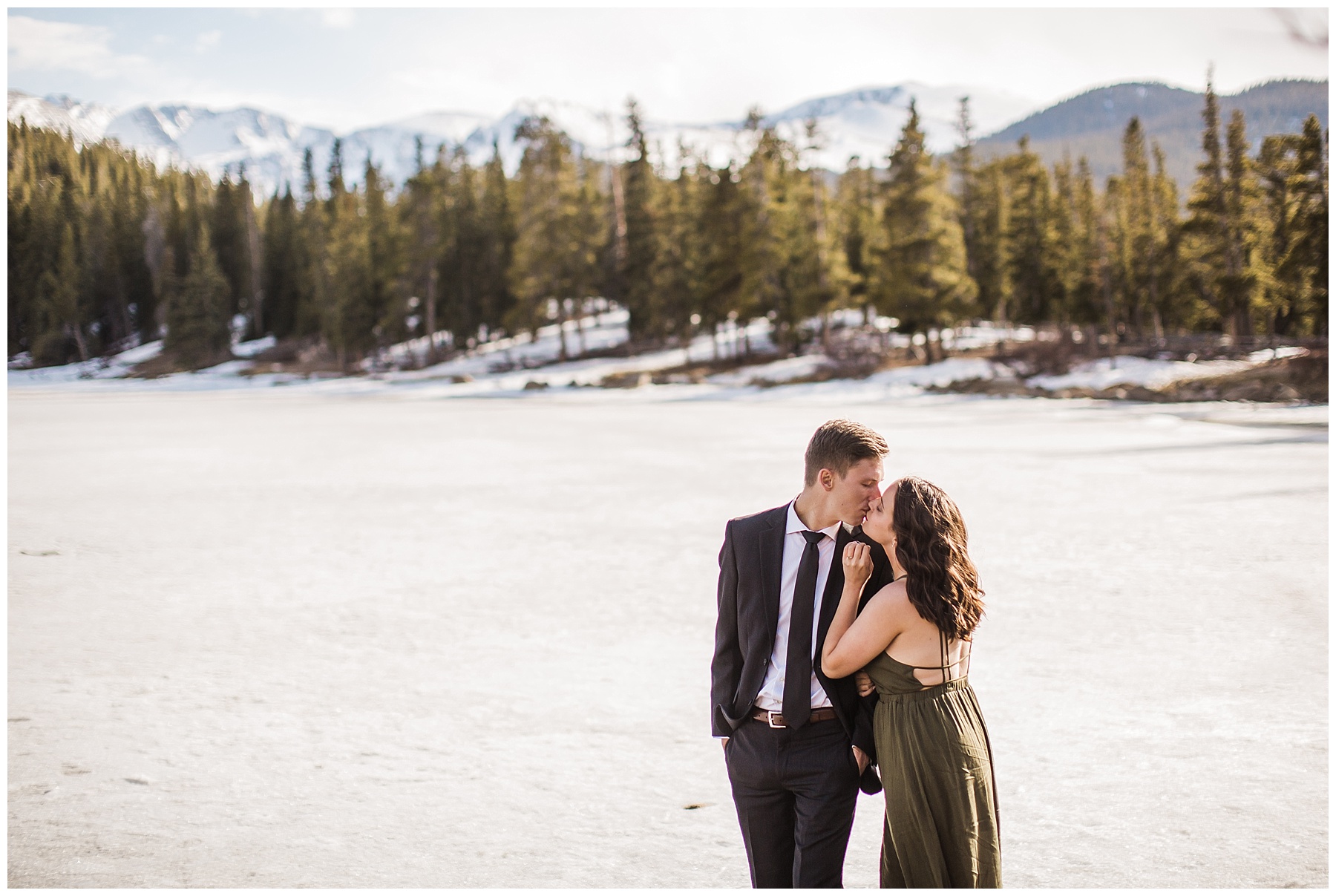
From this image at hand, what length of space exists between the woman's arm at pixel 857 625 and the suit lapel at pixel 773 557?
20 cm

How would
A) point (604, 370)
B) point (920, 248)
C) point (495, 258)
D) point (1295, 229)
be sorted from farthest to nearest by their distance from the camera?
point (495, 258) → point (604, 370) → point (920, 248) → point (1295, 229)

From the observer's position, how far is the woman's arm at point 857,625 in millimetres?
2945

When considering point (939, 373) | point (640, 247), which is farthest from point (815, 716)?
point (640, 247)

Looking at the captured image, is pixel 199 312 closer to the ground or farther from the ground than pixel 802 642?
farther from the ground

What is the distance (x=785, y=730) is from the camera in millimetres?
3121

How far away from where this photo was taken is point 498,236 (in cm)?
7112

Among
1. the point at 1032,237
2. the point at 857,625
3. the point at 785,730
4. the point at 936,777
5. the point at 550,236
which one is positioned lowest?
the point at 936,777

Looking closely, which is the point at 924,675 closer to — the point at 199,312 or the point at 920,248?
the point at 199,312

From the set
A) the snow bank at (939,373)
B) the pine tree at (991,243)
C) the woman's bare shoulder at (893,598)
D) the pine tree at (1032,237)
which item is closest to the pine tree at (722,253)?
the snow bank at (939,373)

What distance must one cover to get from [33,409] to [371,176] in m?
42.8

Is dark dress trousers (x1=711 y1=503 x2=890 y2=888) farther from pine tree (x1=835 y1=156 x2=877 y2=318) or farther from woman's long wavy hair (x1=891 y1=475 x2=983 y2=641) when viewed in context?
pine tree (x1=835 y1=156 x2=877 y2=318)

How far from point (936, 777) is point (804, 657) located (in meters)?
0.50

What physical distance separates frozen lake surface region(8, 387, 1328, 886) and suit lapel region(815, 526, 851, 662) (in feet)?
5.94

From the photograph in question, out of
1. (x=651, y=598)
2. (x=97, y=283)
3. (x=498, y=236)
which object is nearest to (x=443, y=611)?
(x=651, y=598)
